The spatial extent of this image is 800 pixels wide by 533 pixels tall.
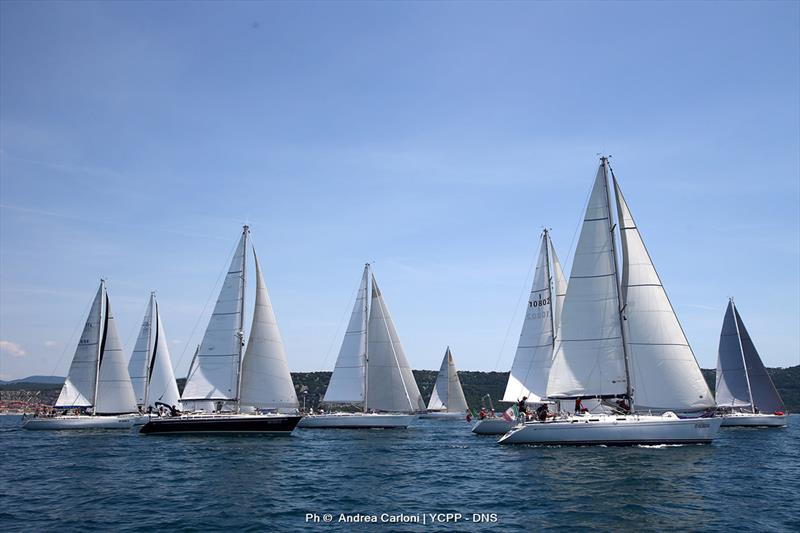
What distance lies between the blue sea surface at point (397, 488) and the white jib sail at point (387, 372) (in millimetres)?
13906

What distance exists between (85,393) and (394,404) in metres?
23.8

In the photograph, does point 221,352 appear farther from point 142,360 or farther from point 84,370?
point 142,360

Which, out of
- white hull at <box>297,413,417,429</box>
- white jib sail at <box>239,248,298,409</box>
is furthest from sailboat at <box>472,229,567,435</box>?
white jib sail at <box>239,248,298,409</box>

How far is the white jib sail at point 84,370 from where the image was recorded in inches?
1730

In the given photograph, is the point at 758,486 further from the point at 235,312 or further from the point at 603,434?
the point at 235,312

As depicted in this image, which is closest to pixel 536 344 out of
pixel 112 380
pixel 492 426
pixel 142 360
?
pixel 492 426

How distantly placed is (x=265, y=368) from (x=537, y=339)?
18.9m

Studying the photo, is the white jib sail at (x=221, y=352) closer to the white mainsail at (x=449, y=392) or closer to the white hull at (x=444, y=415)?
the white hull at (x=444, y=415)

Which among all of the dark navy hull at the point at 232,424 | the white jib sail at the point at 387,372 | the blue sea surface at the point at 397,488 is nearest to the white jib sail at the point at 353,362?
the white jib sail at the point at 387,372

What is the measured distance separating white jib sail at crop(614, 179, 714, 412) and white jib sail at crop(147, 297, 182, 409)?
139 ft

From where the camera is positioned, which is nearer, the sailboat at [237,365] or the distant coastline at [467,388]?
the sailboat at [237,365]

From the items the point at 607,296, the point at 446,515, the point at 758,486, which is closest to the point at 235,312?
the point at 607,296

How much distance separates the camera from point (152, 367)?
180 feet

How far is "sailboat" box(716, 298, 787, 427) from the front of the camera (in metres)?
48.7
